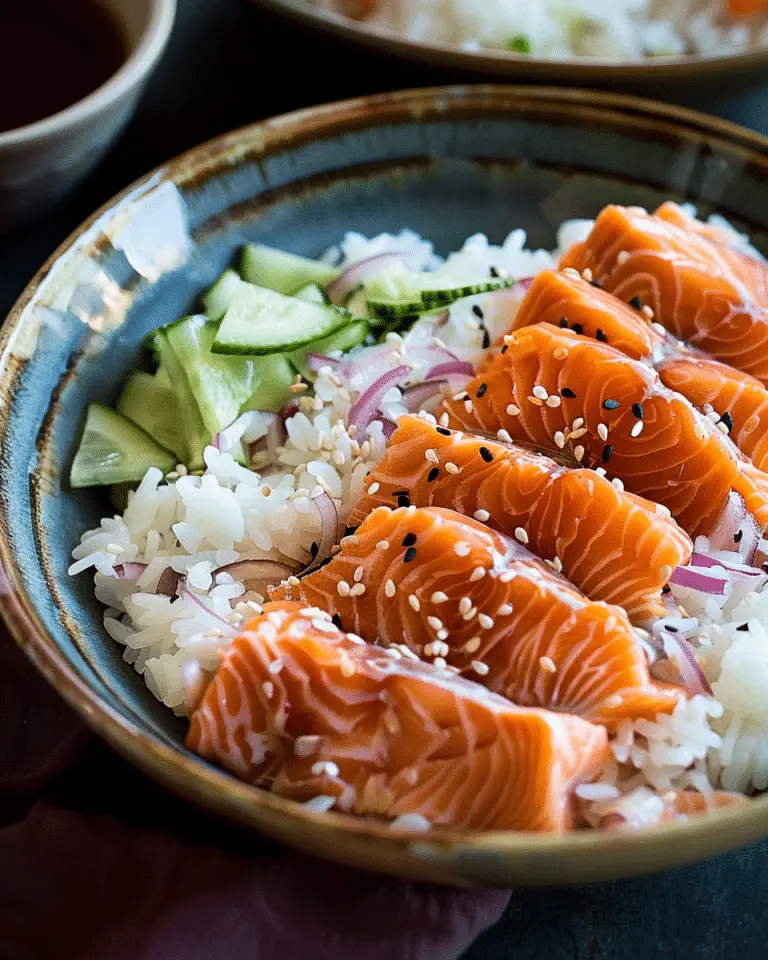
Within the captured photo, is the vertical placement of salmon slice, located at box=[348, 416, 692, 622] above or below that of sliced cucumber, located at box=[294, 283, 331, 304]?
above

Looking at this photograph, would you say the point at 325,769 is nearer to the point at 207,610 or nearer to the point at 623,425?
the point at 207,610

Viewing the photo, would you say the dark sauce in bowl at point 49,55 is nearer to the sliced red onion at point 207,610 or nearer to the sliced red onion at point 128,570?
the sliced red onion at point 128,570

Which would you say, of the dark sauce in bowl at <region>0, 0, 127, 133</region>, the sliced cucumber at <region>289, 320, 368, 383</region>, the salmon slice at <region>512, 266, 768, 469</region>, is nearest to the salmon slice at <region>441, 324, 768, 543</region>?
the salmon slice at <region>512, 266, 768, 469</region>

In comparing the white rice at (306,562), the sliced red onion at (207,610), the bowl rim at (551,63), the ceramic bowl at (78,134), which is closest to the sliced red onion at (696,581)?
the white rice at (306,562)

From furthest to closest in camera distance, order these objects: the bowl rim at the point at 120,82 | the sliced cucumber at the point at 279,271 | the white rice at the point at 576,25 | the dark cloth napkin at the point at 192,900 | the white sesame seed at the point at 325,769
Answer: the white rice at the point at 576,25
the sliced cucumber at the point at 279,271
the bowl rim at the point at 120,82
the dark cloth napkin at the point at 192,900
the white sesame seed at the point at 325,769

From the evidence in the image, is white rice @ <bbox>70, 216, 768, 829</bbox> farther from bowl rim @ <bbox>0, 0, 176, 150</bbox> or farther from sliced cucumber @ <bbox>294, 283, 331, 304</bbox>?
bowl rim @ <bbox>0, 0, 176, 150</bbox>

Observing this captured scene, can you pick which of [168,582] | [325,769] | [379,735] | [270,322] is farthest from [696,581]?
[270,322]
